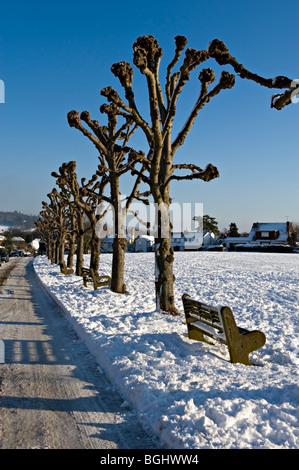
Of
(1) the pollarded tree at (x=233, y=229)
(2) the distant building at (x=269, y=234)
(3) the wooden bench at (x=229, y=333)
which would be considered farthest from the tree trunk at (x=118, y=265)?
(1) the pollarded tree at (x=233, y=229)

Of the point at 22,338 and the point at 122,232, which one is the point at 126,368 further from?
the point at 122,232

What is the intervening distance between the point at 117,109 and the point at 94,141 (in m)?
3.40

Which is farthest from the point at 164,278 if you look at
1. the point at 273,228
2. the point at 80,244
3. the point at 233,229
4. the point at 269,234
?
the point at 233,229

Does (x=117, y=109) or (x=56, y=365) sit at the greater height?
(x=117, y=109)

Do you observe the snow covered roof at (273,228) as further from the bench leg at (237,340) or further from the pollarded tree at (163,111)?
the bench leg at (237,340)

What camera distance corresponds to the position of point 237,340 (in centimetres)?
587

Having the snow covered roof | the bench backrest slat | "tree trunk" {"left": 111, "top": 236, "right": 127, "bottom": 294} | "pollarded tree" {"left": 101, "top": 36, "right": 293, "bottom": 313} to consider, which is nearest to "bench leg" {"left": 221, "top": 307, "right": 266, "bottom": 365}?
the bench backrest slat

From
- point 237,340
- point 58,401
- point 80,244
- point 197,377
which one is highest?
point 80,244

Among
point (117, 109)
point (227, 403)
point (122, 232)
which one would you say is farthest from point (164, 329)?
point (122, 232)

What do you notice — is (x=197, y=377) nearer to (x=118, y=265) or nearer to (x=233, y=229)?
(x=118, y=265)

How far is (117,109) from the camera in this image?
9688 millimetres

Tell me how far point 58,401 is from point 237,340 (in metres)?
2.90
